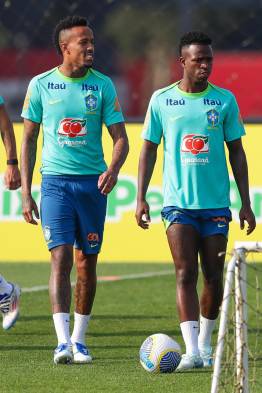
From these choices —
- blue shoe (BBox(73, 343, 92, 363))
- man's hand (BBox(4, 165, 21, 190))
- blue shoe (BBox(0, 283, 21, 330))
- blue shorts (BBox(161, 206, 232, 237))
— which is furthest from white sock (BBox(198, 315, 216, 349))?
man's hand (BBox(4, 165, 21, 190))

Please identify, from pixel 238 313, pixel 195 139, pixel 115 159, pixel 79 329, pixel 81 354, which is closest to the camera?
pixel 238 313

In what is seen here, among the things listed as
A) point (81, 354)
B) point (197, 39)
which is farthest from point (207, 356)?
point (197, 39)

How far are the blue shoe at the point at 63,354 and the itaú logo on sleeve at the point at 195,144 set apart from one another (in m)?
1.48

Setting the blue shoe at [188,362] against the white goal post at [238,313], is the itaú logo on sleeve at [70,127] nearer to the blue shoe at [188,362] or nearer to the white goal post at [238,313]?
the blue shoe at [188,362]

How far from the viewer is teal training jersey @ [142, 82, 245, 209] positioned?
29.1 ft

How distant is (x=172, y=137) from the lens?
8.91m

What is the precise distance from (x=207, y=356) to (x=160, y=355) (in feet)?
1.89

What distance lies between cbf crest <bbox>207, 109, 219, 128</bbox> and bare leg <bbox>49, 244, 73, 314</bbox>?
124 centimetres

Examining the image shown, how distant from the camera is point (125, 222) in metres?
15.9

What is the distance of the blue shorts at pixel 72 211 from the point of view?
29.9ft

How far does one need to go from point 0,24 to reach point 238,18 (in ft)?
16.0

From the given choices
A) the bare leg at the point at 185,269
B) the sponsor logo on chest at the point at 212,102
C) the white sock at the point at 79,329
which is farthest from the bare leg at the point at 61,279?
the sponsor logo on chest at the point at 212,102

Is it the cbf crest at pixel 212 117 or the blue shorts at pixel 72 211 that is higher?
the cbf crest at pixel 212 117

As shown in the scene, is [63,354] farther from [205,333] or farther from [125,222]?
[125,222]
